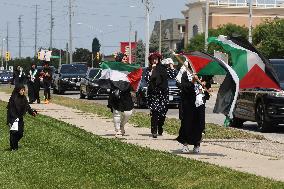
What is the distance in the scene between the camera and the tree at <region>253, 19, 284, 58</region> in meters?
84.6

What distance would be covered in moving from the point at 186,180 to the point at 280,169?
7.50 feet

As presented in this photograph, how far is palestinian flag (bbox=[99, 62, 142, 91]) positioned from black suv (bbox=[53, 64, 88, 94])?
120 ft

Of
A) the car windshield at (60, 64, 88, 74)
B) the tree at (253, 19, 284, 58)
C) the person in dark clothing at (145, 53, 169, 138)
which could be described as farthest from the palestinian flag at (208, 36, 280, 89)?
the tree at (253, 19, 284, 58)

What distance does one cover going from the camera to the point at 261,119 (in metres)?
25.6

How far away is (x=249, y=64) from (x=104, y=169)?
3693mm

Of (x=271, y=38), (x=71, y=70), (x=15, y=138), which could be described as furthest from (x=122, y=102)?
(x=271, y=38)

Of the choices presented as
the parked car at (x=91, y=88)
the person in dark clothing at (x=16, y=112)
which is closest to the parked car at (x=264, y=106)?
the person in dark clothing at (x=16, y=112)

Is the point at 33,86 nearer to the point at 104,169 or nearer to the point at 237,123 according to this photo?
the point at 237,123

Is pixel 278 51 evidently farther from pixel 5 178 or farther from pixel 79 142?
pixel 5 178

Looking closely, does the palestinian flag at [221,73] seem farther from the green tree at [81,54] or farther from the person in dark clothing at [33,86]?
the green tree at [81,54]

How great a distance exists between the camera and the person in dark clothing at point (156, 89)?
22.0m

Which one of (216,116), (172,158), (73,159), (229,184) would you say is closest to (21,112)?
(73,159)

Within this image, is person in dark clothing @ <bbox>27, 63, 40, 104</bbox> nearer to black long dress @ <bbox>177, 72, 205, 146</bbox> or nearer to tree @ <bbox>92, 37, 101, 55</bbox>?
black long dress @ <bbox>177, 72, 205, 146</bbox>

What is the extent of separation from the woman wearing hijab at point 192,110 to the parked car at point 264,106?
20.6 feet
